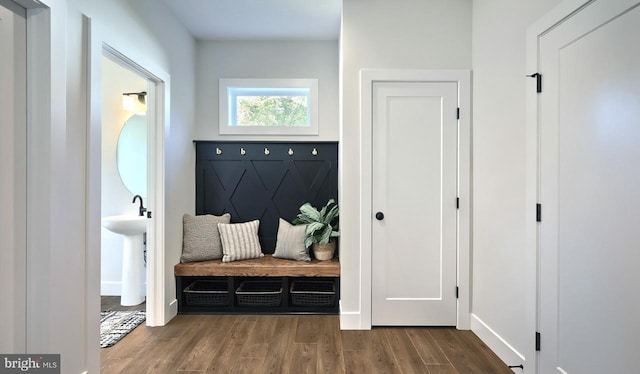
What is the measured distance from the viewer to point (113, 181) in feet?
11.8

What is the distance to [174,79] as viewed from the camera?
3098 mm

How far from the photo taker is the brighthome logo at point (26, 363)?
1.59 m

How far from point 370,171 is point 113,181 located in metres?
2.77

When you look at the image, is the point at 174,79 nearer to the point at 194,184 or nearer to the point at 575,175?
Result: the point at 194,184

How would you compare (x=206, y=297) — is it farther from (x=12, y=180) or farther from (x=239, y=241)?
(x=12, y=180)

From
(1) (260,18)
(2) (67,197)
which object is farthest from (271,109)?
(2) (67,197)

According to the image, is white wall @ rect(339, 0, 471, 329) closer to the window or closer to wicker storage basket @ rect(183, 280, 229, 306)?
the window

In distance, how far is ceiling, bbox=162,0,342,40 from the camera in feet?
9.55

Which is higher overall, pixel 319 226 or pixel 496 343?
pixel 319 226

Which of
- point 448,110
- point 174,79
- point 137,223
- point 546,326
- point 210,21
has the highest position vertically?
point 210,21

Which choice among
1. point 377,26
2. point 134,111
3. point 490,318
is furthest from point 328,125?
point 490,318

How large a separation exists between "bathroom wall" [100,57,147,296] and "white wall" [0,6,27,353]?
206 centimetres

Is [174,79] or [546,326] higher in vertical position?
[174,79]

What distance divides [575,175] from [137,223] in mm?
3365
